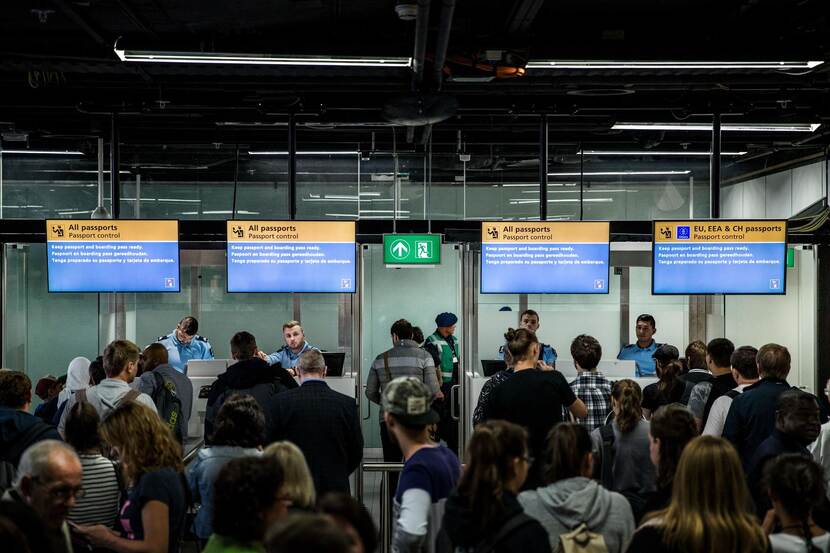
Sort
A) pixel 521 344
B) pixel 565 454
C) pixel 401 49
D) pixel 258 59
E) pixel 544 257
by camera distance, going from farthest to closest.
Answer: pixel 544 257, pixel 401 49, pixel 258 59, pixel 521 344, pixel 565 454

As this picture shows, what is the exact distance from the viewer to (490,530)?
2715 millimetres

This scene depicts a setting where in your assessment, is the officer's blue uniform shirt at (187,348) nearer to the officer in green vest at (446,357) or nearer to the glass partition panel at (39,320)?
the glass partition panel at (39,320)

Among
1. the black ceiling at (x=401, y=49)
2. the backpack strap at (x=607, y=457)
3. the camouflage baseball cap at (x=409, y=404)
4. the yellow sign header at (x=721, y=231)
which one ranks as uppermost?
the black ceiling at (x=401, y=49)

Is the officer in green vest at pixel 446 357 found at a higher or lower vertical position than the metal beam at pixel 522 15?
lower

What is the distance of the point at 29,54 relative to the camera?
668 cm

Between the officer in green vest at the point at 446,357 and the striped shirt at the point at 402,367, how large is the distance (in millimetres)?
1663

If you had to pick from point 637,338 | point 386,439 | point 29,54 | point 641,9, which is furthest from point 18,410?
point 637,338

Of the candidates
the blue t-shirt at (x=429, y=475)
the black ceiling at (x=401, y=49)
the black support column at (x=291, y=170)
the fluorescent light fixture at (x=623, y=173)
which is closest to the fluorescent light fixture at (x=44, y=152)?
the black ceiling at (x=401, y=49)

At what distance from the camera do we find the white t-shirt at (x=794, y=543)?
9.27ft

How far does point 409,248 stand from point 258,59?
322cm

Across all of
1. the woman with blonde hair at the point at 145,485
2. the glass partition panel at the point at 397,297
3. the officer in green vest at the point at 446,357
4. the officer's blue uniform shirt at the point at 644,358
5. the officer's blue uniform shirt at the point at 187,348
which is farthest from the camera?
the glass partition panel at the point at 397,297

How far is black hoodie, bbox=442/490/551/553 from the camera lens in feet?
8.71

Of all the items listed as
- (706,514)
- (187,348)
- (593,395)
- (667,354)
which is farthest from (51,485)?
(187,348)

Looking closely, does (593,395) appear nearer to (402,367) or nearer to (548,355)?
(402,367)
